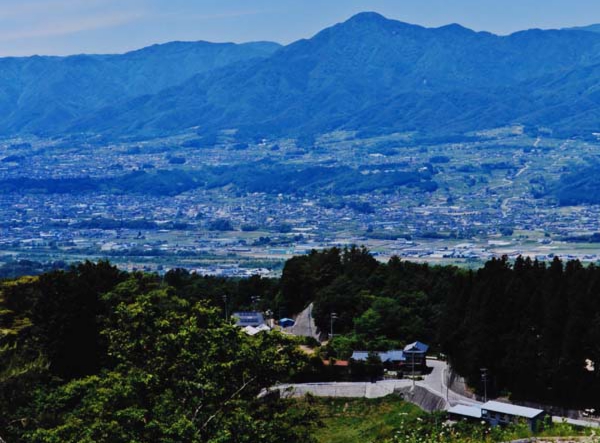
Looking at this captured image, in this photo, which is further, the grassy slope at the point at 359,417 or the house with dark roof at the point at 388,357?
the house with dark roof at the point at 388,357

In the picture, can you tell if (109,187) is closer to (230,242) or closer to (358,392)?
(230,242)

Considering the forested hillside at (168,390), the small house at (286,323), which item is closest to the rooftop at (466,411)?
the forested hillside at (168,390)

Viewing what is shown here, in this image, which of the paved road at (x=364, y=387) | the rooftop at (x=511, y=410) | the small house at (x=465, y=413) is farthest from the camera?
the paved road at (x=364, y=387)

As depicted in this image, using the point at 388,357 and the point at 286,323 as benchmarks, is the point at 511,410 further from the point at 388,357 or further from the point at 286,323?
the point at 286,323

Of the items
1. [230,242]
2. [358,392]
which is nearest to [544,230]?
[230,242]

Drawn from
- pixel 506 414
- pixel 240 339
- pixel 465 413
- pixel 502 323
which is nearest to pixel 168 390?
pixel 240 339

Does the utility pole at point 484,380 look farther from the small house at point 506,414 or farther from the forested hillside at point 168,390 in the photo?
the forested hillside at point 168,390

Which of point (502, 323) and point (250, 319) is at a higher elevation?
point (502, 323)

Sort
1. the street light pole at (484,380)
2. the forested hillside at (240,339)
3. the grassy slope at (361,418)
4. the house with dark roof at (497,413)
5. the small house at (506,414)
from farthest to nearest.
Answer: the street light pole at (484,380)
the grassy slope at (361,418)
the house with dark roof at (497,413)
the small house at (506,414)
the forested hillside at (240,339)

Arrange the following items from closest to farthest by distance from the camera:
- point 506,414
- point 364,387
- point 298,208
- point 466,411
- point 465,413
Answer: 1. point 506,414
2. point 465,413
3. point 466,411
4. point 364,387
5. point 298,208

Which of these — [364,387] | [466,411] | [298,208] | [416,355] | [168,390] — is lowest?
[298,208]

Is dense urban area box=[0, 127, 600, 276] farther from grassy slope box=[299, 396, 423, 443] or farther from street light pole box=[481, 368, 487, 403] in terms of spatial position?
street light pole box=[481, 368, 487, 403]

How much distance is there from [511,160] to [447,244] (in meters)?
76.6

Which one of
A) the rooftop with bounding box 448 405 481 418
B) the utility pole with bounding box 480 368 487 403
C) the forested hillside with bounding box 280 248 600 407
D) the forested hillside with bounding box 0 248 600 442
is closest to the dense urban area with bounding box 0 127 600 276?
the forested hillside with bounding box 0 248 600 442
